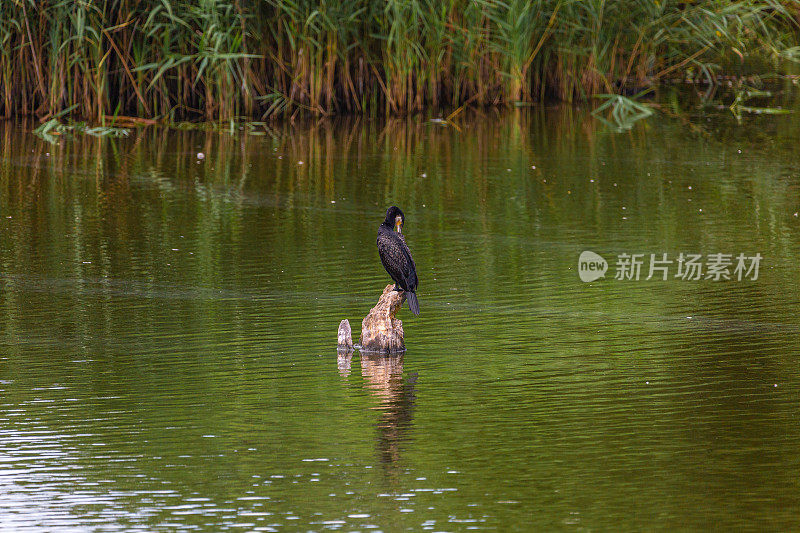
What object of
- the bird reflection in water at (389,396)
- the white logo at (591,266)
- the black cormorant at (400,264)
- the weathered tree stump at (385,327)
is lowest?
the bird reflection in water at (389,396)

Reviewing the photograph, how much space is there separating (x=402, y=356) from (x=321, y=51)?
8.17 meters

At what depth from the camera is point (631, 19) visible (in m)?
15.2

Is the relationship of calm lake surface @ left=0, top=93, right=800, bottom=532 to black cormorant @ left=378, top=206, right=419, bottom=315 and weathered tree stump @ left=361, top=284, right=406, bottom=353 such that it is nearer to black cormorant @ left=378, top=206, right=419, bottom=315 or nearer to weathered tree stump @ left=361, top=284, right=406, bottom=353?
weathered tree stump @ left=361, top=284, right=406, bottom=353

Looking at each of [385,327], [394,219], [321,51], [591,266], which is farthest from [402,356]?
[321,51]

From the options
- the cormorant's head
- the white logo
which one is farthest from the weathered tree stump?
the white logo

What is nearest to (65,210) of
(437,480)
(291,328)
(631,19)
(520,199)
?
(520,199)

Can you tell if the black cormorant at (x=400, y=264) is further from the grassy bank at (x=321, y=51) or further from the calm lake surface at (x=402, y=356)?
the grassy bank at (x=321, y=51)

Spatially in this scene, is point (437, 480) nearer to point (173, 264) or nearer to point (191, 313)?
point (191, 313)

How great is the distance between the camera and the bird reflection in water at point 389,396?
4.80 meters

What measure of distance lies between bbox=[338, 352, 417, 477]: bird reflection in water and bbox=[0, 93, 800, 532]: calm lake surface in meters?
0.02

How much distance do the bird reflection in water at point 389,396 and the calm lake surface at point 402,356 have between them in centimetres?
2

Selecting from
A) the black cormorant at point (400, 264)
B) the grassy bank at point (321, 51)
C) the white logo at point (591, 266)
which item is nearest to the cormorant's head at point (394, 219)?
the black cormorant at point (400, 264)

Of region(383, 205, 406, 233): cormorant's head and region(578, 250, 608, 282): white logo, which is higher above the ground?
region(383, 205, 406, 233): cormorant's head

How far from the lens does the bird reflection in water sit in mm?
4801
